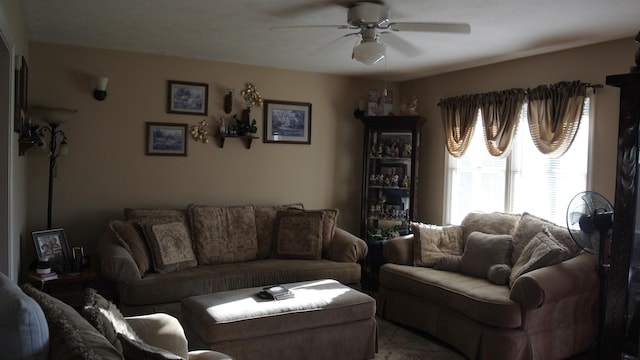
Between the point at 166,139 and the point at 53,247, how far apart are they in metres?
1.41

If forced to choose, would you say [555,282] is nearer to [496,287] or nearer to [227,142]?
[496,287]

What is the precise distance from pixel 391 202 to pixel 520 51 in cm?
205

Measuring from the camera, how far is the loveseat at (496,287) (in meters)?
3.30

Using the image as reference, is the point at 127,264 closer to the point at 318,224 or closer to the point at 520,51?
the point at 318,224

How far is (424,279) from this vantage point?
3.97 meters

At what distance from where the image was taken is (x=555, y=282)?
10.8 ft

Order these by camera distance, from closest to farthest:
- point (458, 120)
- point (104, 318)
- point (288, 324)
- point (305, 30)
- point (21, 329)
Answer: point (21, 329)
point (104, 318)
point (288, 324)
point (305, 30)
point (458, 120)

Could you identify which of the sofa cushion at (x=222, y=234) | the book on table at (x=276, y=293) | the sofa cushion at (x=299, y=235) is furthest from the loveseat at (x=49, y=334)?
the sofa cushion at (x=299, y=235)

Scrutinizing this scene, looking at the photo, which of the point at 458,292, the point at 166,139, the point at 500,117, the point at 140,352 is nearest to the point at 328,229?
the point at 458,292

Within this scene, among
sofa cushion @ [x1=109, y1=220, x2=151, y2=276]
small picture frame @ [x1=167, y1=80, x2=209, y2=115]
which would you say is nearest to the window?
small picture frame @ [x1=167, y1=80, x2=209, y2=115]

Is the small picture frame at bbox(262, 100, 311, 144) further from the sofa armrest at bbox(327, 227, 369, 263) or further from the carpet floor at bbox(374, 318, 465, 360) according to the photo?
the carpet floor at bbox(374, 318, 465, 360)

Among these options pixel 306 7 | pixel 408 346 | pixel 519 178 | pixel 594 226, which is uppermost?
pixel 306 7

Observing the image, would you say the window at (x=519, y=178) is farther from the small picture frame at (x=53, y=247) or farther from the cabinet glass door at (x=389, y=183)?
the small picture frame at (x=53, y=247)

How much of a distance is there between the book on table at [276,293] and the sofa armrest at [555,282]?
1.49 meters
